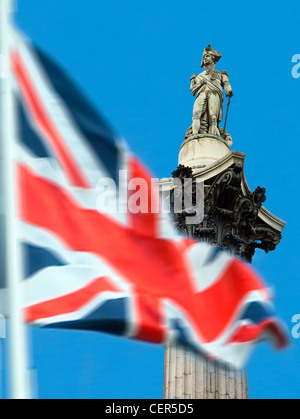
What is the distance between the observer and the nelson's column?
25.8 meters

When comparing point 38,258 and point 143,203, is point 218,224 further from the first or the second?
point 38,258

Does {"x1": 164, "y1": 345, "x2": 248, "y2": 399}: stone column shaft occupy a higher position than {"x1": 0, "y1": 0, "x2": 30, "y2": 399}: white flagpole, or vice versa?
{"x1": 164, "y1": 345, "x2": 248, "y2": 399}: stone column shaft

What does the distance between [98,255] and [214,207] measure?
55.8 feet

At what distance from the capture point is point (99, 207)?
1188 centimetres

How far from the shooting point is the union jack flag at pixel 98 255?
11.0m

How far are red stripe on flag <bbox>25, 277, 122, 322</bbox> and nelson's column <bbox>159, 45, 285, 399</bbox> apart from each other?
38.9ft

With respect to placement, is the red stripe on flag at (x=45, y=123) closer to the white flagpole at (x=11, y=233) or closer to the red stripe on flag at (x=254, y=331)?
the white flagpole at (x=11, y=233)

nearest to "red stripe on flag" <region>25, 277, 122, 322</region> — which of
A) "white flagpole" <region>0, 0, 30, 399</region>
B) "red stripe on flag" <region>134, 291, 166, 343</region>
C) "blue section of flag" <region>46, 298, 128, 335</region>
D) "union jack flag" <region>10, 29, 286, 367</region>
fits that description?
"union jack flag" <region>10, 29, 286, 367</region>

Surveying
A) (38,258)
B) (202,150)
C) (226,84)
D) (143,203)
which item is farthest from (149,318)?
(226,84)

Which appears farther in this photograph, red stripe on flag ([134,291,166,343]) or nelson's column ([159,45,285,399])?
nelson's column ([159,45,285,399])

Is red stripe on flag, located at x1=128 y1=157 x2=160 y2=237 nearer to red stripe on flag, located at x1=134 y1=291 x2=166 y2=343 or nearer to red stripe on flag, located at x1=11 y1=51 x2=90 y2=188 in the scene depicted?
red stripe on flag, located at x1=11 y1=51 x2=90 y2=188

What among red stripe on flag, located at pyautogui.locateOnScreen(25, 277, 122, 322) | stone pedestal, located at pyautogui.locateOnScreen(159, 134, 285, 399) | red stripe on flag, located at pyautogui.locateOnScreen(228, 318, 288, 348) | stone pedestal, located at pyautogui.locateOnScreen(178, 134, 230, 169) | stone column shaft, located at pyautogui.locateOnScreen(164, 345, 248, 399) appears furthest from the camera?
stone pedestal, located at pyautogui.locateOnScreen(178, 134, 230, 169)
